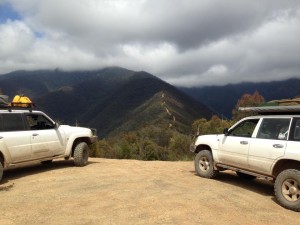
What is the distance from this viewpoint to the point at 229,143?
959 centimetres

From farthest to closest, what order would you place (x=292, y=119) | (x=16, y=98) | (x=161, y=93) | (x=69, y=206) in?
(x=161, y=93) < (x=16, y=98) < (x=292, y=119) < (x=69, y=206)

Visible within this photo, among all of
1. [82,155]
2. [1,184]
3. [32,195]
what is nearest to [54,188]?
[32,195]

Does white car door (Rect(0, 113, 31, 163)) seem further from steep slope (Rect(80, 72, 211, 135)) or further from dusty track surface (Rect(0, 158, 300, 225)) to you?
steep slope (Rect(80, 72, 211, 135))

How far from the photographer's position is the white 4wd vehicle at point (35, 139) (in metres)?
9.59

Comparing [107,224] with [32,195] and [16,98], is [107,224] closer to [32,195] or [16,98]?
[32,195]

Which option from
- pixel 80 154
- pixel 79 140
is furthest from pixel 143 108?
pixel 80 154

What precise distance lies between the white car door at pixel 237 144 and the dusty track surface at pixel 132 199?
2.14ft

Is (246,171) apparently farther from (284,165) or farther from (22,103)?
(22,103)

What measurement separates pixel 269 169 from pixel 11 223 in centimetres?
516

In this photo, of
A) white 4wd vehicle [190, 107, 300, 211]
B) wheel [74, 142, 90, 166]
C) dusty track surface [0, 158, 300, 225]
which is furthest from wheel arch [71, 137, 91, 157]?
white 4wd vehicle [190, 107, 300, 211]

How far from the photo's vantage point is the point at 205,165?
34.5 ft

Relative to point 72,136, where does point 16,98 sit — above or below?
above

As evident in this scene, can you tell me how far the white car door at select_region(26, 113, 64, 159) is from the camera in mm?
10433

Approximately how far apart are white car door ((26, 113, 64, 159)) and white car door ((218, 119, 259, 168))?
4.65m
